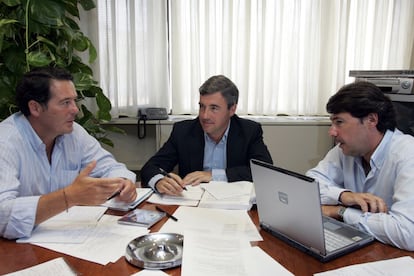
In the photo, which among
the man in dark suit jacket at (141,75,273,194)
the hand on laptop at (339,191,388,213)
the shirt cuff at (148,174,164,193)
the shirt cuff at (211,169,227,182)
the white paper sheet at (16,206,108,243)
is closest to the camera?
the white paper sheet at (16,206,108,243)

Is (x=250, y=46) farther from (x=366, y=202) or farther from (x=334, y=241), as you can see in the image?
(x=334, y=241)

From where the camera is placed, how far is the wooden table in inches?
37.1

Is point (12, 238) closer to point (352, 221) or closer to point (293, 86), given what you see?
point (352, 221)

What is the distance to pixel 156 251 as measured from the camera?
1030mm

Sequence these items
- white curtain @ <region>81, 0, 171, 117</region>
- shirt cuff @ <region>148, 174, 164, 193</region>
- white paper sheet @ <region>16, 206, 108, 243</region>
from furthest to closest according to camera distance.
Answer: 1. white curtain @ <region>81, 0, 171, 117</region>
2. shirt cuff @ <region>148, 174, 164, 193</region>
3. white paper sheet @ <region>16, 206, 108, 243</region>

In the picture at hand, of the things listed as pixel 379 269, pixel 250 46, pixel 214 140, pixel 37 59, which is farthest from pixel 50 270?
pixel 250 46

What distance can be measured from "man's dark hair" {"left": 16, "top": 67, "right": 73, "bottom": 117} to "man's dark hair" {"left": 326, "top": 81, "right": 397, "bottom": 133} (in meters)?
1.24

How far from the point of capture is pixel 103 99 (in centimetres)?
259

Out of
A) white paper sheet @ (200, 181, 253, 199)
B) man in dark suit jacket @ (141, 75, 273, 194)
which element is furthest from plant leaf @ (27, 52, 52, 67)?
white paper sheet @ (200, 181, 253, 199)

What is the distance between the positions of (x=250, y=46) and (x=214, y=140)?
Answer: 1179 mm

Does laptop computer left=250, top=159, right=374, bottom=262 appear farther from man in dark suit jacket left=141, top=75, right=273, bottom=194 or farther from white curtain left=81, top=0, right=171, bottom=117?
white curtain left=81, top=0, right=171, bottom=117

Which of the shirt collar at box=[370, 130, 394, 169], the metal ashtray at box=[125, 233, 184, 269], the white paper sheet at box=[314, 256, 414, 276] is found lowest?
the metal ashtray at box=[125, 233, 184, 269]

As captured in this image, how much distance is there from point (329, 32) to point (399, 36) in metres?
0.58

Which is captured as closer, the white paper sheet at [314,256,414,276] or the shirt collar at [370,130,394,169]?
the white paper sheet at [314,256,414,276]
